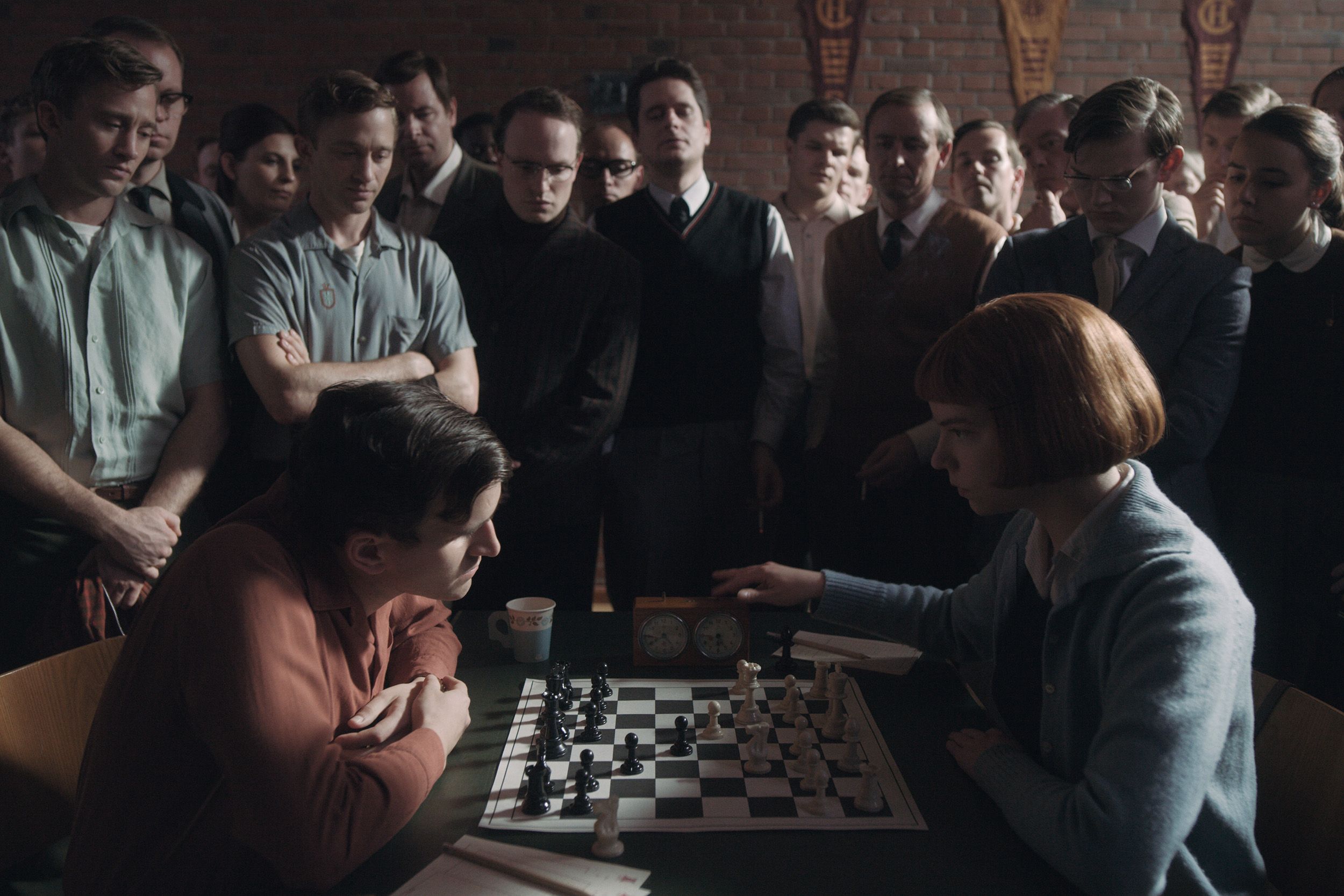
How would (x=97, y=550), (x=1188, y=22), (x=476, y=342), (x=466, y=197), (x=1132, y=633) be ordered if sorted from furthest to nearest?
(x=1188, y=22) < (x=466, y=197) < (x=476, y=342) < (x=97, y=550) < (x=1132, y=633)

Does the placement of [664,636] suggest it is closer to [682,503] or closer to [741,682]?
[741,682]

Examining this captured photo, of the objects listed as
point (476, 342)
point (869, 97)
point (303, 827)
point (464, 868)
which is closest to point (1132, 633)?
point (464, 868)

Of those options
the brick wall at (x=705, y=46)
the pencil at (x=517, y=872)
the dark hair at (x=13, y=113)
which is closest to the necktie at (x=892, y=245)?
the pencil at (x=517, y=872)

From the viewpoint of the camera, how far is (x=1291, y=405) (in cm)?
228

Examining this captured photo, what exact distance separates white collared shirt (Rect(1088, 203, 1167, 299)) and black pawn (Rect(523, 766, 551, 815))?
1716 mm

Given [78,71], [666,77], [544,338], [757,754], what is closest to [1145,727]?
[757,754]

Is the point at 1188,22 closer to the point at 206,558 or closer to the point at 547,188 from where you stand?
the point at 547,188

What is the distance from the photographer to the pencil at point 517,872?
109 cm

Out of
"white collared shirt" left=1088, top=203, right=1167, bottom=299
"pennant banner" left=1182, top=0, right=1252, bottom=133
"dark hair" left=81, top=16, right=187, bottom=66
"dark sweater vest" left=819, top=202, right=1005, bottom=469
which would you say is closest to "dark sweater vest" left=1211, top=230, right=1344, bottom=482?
"white collared shirt" left=1088, top=203, right=1167, bottom=299

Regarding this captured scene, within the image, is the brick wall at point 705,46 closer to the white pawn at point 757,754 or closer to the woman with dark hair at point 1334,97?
the woman with dark hair at point 1334,97

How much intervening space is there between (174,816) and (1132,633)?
1.17 metres

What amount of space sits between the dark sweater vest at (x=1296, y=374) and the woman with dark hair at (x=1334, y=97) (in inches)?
37.4

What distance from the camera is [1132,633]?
1.19 meters

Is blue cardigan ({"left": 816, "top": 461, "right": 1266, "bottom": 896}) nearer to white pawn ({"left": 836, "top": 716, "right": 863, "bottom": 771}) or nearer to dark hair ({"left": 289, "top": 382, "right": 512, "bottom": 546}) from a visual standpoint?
white pawn ({"left": 836, "top": 716, "right": 863, "bottom": 771})
